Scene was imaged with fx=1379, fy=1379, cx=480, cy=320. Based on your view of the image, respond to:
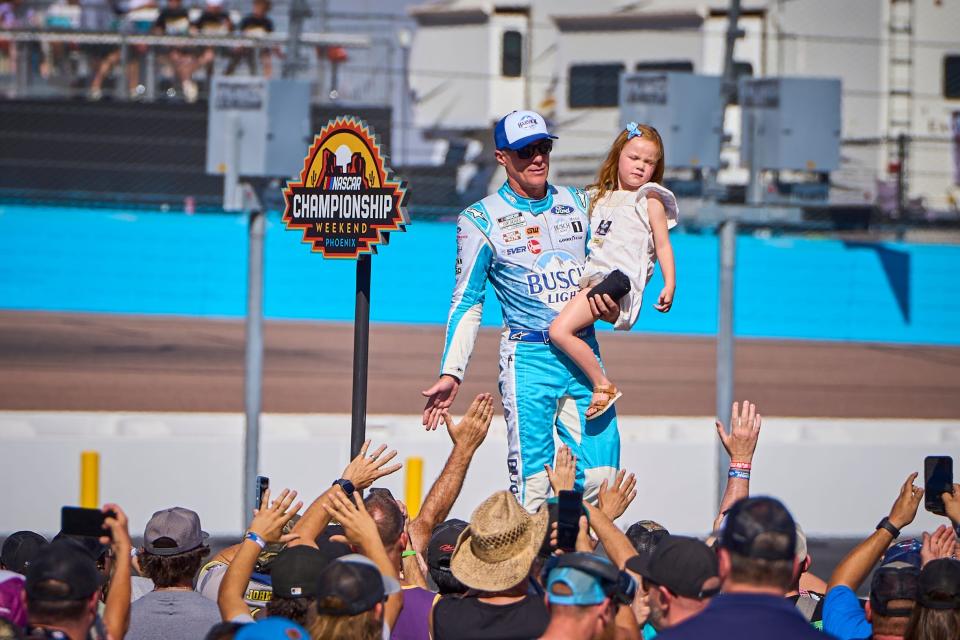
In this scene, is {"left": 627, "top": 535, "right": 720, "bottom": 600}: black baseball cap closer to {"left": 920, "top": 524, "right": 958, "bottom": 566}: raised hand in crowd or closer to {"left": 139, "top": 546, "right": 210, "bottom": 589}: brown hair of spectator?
{"left": 920, "top": 524, "right": 958, "bottom": 566}: raised hand in crowd

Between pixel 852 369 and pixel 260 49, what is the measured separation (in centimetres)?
975

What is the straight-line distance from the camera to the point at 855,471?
396 inches

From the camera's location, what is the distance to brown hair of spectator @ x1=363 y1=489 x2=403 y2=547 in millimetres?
4363

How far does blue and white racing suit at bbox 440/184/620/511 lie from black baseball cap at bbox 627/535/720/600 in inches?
60.2

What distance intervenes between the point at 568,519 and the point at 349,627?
0.82 m

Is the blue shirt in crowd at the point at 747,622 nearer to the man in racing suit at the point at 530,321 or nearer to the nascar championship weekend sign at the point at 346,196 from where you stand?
the man in racing suit at the point at 530,321

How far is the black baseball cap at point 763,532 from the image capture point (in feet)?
9.76

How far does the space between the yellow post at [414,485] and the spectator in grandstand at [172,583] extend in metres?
4.29

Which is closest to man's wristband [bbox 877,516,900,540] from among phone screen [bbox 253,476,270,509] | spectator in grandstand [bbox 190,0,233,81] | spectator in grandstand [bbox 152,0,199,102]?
phone screen [bbox 253,476,270,509]

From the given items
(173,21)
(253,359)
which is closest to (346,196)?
(253,359)

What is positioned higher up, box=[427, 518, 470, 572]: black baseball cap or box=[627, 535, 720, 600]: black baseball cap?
box=[627, 535, 720, 600]: black baseball cap

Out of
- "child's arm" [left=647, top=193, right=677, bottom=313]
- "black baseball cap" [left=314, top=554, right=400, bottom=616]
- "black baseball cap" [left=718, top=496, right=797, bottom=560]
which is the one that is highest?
"child's arm" [left=647, top=193, right=677, bottom=313]

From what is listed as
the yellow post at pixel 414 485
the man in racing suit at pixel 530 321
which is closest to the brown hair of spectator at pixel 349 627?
the man in racing suit at pixel 530 321

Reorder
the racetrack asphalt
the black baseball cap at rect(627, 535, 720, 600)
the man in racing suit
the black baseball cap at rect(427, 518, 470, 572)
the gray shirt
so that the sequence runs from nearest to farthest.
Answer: the black baseball cap at rect(627, 535, 720, 600) < the gray shirt < the black baseball cap at rect(427, 518, 470, 572) < the man in racing suit < the racetrack asphalt
